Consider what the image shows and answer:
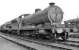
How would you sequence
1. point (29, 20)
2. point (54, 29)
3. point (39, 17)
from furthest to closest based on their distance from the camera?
point (29, 20), point (39, 17), point (54, 29)

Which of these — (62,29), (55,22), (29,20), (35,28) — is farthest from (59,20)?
(29,20)

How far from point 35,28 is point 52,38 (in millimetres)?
2908

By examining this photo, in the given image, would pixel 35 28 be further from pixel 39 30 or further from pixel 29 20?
pixel 29 20

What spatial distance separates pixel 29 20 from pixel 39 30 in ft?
17.1

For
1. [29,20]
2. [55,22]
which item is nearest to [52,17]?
[55,22]

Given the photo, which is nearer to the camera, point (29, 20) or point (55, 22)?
point (55, 22)

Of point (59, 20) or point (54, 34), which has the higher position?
point (59, 20)

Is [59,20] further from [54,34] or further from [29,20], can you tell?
[29,20]

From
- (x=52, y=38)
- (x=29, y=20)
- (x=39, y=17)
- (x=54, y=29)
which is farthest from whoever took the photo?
(x=29, y=20)

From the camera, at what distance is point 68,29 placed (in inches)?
612

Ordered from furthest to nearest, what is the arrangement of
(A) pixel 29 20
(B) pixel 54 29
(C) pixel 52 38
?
1. (A) pixel 29 20
2. (C) pixel 52 38
3. (B) pixel 54 29

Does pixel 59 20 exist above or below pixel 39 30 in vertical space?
above

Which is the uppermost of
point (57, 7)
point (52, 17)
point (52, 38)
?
point (57, 7)

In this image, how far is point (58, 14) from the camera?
16344mm
